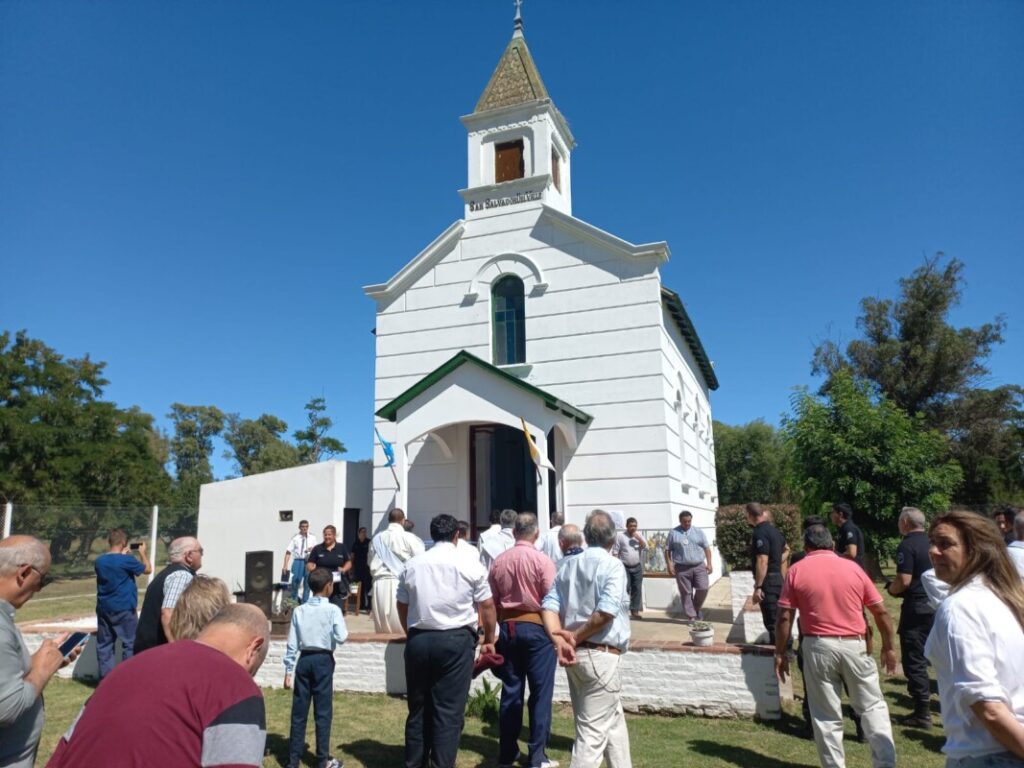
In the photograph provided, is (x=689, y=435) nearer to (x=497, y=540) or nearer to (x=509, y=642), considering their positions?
(x=497, y=540)

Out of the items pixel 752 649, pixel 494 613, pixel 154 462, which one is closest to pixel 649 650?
pixel 752 649

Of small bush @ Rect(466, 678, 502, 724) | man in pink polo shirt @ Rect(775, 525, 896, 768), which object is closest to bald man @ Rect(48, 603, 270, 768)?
man in pink polo shirt @ Rect(775, 525, 896, 768)

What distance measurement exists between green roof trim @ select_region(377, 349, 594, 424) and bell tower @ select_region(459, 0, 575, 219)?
4820 millimetres

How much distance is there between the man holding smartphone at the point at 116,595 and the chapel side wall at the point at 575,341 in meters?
7.60

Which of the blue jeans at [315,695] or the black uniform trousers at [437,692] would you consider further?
the blue jeans at [315,695]

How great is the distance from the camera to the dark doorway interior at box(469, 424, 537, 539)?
15.3 meters

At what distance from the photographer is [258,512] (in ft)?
54.2

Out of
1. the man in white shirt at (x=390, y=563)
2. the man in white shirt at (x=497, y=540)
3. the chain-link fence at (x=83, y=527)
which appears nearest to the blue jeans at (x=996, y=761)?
the man in white shirt at (x=497, y=540)

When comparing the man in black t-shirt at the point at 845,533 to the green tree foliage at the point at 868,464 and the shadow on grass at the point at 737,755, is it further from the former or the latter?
the green tree foliage at the point at 868,464

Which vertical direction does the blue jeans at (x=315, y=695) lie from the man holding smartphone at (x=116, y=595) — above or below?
below

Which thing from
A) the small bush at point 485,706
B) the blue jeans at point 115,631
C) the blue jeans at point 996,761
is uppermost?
the blue jeans at point 996,761

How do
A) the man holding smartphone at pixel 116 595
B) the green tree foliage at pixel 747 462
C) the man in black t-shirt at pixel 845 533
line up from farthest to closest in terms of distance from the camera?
the green tree foliage at pixel 747 462 < the man holding smartphone at pixel 116 595 < the man in black t-shirt at pixel 845 533

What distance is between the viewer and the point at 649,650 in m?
7.32

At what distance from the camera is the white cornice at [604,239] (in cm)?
1459
